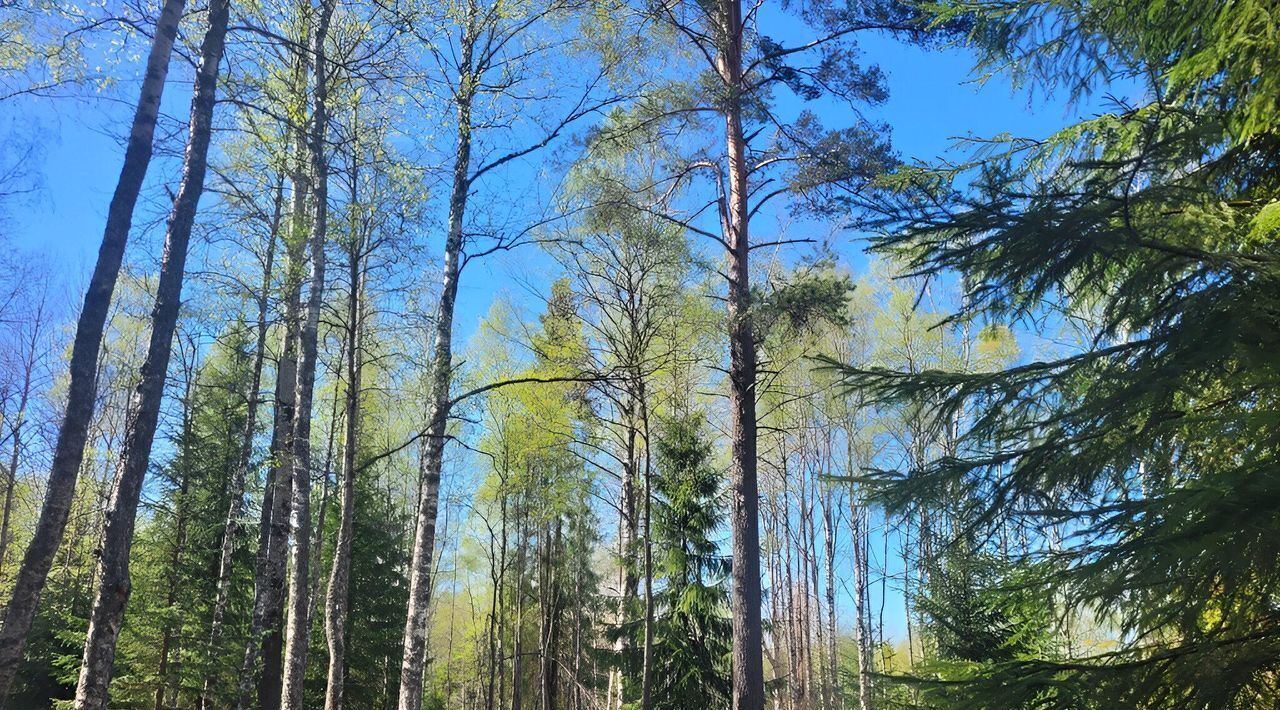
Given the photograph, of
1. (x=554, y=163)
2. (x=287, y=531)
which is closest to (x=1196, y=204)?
(x=554, y=163)

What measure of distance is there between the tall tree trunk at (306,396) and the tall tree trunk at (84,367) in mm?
1689

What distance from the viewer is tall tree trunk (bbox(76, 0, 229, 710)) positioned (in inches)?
175

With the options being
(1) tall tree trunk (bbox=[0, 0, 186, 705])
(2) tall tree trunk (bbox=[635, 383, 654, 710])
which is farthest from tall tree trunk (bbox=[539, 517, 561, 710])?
(1) tall tree trunk (bbox=[0, 0, 186, 705])

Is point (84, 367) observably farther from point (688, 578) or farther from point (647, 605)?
point (688, 578)

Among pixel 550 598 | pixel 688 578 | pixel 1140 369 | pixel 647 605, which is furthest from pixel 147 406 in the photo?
pixel 550 598

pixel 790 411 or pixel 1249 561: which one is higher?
pixel 790 411

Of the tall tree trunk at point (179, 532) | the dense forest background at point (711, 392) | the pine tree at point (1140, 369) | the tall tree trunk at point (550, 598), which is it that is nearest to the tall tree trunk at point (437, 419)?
the dense forest background at point (711, 392)

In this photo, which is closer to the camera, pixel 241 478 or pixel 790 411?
pixel 241 478

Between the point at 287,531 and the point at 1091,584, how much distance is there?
7.52m

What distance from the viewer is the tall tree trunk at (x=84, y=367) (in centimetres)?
422

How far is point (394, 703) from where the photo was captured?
59.2 feet

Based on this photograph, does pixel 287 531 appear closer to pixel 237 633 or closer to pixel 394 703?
pixel 237 633

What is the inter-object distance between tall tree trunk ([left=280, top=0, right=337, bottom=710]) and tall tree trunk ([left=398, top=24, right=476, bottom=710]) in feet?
3.53

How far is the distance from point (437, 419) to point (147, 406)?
3267mm
